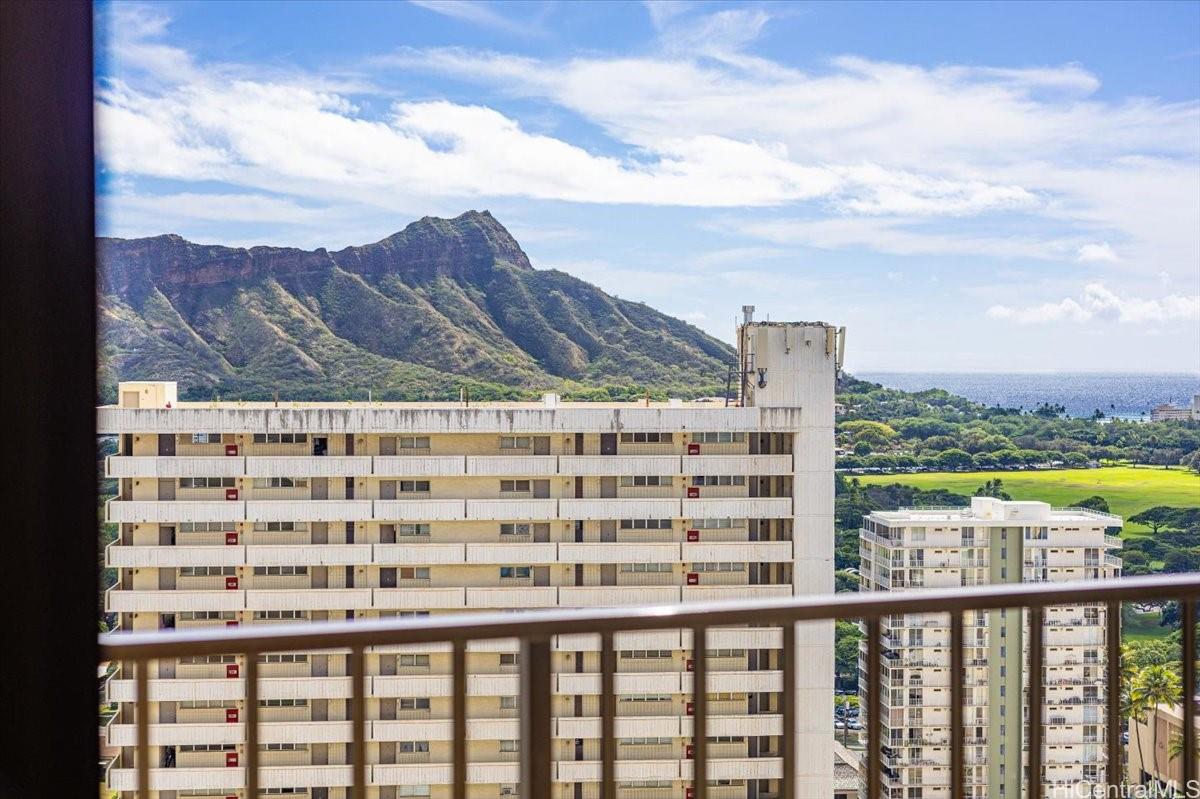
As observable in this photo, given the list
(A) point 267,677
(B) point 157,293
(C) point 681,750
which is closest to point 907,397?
(C) point 681,750

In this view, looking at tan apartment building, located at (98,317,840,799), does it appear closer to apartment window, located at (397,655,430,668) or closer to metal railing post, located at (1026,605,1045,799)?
apartment window, located at (397,655,430,668)

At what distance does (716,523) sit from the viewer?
12977 millimetres

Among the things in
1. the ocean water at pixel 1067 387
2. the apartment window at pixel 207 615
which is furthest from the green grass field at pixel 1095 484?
the apartment window at pixel 207 615

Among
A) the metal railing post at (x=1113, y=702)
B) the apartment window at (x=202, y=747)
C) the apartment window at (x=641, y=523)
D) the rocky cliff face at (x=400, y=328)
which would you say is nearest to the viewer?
the metal railing post at (x=1113, y=702)

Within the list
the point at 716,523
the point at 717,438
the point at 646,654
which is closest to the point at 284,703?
the point at 646,654

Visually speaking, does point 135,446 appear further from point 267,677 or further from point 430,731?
point 430,731

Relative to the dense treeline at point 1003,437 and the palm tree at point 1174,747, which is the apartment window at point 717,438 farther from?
the palm tree at point 1174,747

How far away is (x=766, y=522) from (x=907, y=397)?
351 centimetres

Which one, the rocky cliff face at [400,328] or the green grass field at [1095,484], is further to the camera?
the rocky cliff face at [400,328]

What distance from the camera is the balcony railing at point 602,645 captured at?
1062 mm

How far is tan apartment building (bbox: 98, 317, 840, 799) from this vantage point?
1204 centimetres

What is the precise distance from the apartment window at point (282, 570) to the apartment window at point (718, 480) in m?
5.03

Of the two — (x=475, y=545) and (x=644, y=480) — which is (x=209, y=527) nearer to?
(x=475, y=545)

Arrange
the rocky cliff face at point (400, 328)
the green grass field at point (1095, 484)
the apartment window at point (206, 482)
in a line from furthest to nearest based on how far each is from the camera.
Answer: the apartment window at point (206, 482), the rocky cliff face at point (400, 328), the green grass field at point (1095, 484)
